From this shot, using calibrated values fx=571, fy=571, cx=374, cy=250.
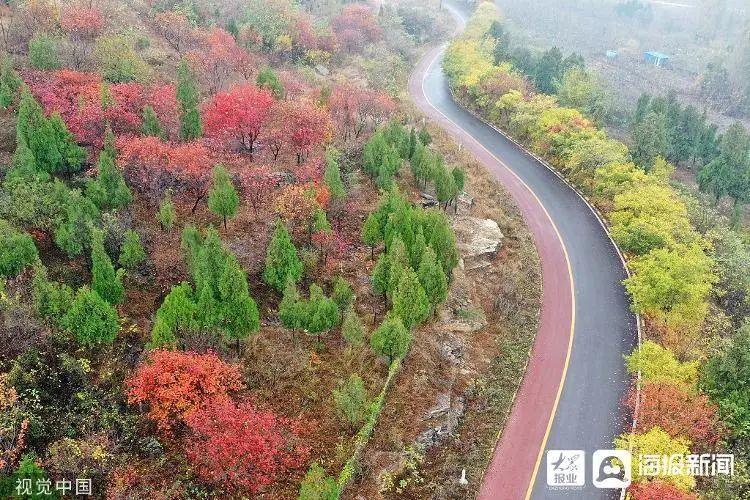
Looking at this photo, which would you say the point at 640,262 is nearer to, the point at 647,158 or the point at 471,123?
the point at 647,158

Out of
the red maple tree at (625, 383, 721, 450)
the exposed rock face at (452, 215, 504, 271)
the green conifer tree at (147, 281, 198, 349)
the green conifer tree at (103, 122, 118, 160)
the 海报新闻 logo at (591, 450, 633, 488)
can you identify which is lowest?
the 海报新闻 logo at (591, 450, 633, 488)

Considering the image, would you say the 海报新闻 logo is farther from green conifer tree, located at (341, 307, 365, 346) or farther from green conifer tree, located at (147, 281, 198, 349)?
green conifer tree, located at (147, 281, 198, 349)

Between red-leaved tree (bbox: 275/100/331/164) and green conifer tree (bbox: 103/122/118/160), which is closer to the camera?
green conifer tree (bbox: 103/122/118/160)

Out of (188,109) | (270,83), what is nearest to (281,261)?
(188,109)

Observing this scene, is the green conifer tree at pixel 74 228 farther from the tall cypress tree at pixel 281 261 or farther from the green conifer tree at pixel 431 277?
the green conifer tree at pixel 431 277

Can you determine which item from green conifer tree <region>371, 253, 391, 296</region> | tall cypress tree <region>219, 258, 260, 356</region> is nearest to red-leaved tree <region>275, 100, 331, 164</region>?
green conifer tree <region>371, 253, 391, 296</region>

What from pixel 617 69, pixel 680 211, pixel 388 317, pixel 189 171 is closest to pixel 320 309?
pixel 388 317
